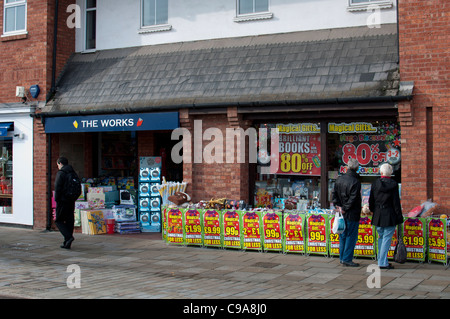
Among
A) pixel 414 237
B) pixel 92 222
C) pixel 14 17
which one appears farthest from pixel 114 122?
pixel 414 237

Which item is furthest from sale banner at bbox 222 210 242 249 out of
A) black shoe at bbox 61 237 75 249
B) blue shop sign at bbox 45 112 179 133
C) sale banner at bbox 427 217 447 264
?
sale banner at bbox 427 217 447 264

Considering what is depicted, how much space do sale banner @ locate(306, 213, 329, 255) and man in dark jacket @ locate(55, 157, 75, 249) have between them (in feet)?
15.9

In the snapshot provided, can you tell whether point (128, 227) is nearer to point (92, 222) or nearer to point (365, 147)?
point (92, 222)

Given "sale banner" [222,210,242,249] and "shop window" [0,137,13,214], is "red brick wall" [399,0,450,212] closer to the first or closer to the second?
"sale banner" [222,210,242,249]

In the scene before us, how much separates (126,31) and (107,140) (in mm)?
3216

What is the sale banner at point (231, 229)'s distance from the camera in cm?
1098

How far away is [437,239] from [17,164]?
10.9 m

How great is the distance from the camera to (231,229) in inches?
436

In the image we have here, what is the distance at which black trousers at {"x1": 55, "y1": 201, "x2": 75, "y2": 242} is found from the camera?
11477mm

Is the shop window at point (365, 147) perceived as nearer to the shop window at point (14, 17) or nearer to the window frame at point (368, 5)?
the window frame at point (368, 5)

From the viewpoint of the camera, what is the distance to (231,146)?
12.3m

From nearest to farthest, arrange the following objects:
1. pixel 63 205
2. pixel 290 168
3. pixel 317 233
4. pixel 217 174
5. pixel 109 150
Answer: pixel 317 233, pixel 63 205, pixel 290 168, pixel 217 174, pixel 109 150

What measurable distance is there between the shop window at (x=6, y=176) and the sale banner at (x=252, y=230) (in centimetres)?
781

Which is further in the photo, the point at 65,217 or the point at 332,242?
the point at 65,217
